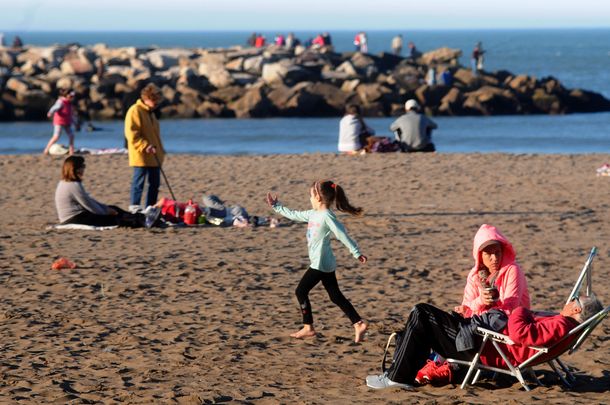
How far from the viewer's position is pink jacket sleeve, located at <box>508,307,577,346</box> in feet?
19.0

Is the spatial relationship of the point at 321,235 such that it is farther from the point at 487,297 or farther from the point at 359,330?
the point at 487,297

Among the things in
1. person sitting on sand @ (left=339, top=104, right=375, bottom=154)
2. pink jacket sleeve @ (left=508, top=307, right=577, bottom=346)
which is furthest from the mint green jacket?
person sitting on sand @ (left=339, top=104, right=375, bottom=154)

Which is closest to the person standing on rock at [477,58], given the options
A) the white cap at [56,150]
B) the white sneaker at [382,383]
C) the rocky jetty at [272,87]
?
the rocky jetty at [272,87]

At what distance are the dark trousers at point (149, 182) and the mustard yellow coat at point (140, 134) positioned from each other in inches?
3.9

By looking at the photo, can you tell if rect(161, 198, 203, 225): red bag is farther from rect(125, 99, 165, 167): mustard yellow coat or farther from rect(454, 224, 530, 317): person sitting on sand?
rect(454, 224, 530, 317): person sitting on sand

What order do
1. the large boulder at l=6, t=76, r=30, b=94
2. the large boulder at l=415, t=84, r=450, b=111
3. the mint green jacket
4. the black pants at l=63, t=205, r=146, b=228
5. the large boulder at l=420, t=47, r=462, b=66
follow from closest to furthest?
the mint green jacket, the black pants at l=63, t=205, r=146, b=228, the large boulder at l=415, t=84, r=450, b=111, the large boulder at l=6, t=76, r=30, b=94, the large boulder at l=420, t=47, r=462, b=66

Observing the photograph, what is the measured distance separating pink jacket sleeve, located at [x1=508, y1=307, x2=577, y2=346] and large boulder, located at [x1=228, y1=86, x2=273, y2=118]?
104 ft

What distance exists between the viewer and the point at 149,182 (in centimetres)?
1208

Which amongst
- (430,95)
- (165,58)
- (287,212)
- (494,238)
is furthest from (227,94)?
(494,238)

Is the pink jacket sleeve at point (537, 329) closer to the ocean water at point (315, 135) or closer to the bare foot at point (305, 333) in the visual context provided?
the bare foot at point (305, 333)

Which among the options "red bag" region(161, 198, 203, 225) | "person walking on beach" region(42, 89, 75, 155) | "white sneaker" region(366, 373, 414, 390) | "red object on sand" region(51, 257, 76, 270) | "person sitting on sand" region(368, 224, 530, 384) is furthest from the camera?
"person walking on beach" region(42, 89, 75, 155)

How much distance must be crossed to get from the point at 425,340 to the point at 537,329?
601mm

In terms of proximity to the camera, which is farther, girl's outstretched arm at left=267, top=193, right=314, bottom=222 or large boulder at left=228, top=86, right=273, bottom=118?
large boulder at left=228, top=86, right=273, bottom=118

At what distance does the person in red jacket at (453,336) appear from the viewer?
5809 mm
